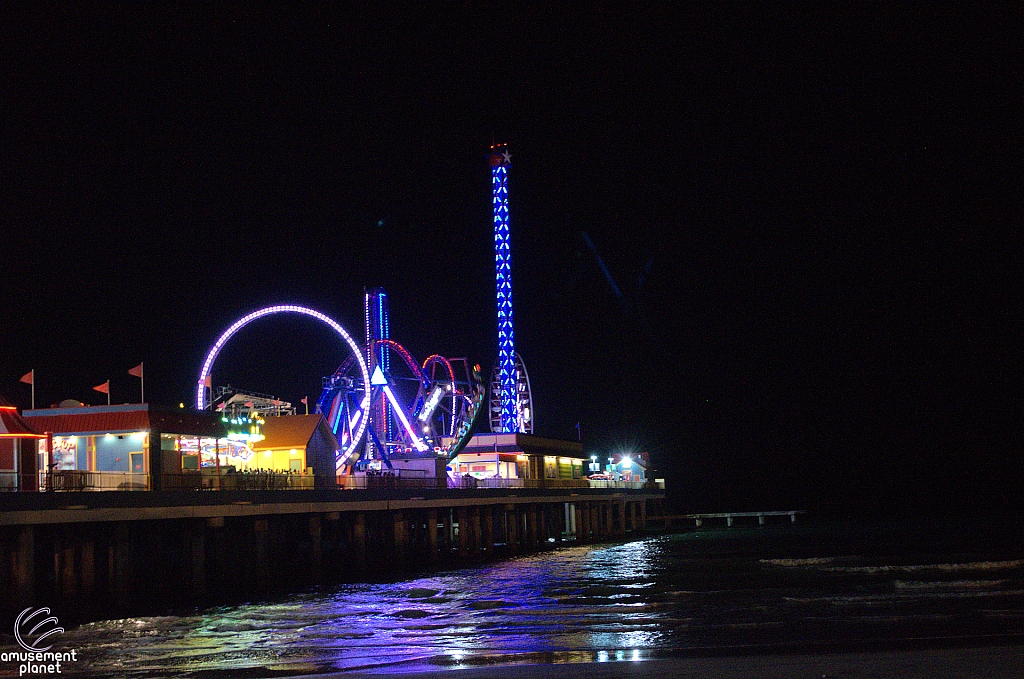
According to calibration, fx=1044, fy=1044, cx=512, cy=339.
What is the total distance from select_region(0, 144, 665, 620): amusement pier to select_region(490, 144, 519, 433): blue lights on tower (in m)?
7.62

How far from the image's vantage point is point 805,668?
1734 cm

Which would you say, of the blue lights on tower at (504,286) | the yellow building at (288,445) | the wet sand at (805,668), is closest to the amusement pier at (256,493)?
the yellow building at (288,445)

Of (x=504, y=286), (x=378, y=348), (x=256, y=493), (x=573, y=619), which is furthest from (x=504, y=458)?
(x=573, y=619)

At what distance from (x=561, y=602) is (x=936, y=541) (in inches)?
1398

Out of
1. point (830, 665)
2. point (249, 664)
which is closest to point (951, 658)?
point (830, 665)

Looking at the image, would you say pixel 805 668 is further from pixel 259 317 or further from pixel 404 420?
pixel 404 420

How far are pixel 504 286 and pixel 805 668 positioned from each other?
75.3 meters

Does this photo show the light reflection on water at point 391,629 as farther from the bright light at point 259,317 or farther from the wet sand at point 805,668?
the bright light at point 259,317

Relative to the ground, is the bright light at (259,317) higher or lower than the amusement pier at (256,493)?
higher

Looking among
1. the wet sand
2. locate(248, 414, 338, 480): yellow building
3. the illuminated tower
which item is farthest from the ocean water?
the illuminated tower

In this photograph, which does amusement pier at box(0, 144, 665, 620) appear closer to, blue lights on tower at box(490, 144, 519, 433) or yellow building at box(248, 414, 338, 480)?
yellow building at box(248, 414, 338, 480)

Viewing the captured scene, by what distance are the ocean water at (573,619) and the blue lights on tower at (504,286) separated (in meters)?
44.1

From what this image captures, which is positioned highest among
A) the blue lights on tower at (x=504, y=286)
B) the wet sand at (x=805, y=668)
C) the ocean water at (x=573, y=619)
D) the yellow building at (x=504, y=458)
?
the blue lights on tower at (x=504, y=286)

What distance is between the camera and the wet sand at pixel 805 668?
55.1ft
